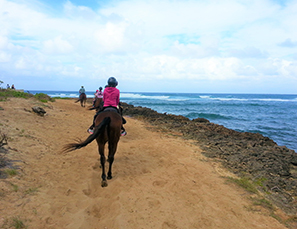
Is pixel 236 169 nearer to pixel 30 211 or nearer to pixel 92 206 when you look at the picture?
pixel 92 206

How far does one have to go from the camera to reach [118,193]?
464 cm

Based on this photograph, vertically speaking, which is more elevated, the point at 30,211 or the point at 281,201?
the point at 30,211

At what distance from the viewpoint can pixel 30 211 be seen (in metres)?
3.48

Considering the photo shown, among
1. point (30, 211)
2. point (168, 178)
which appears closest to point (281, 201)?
point (168, 178)

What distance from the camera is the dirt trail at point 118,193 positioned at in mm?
3629

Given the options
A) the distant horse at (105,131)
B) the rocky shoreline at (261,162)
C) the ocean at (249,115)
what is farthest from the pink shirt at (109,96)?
the ocean at (249,115)

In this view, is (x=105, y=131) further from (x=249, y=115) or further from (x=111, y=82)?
(x=249, y=115)

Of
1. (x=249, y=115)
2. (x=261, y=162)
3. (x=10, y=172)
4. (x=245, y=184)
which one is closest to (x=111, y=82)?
(x=10, y=172)

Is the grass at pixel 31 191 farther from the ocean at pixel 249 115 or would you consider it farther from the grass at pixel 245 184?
the ocean at pixel 249 115

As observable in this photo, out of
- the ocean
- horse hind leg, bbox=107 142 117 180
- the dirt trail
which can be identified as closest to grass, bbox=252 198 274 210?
the dirt trail

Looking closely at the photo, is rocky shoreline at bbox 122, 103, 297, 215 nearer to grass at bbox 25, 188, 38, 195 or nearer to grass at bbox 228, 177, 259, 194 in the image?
grass at bbox 228, 177, 259, 194

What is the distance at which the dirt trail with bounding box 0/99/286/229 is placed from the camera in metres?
3.63

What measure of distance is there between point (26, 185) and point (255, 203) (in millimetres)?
5372

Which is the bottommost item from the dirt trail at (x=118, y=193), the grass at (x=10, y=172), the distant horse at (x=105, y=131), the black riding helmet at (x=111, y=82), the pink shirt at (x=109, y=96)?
the dirt trail at (x=118, y=193)
